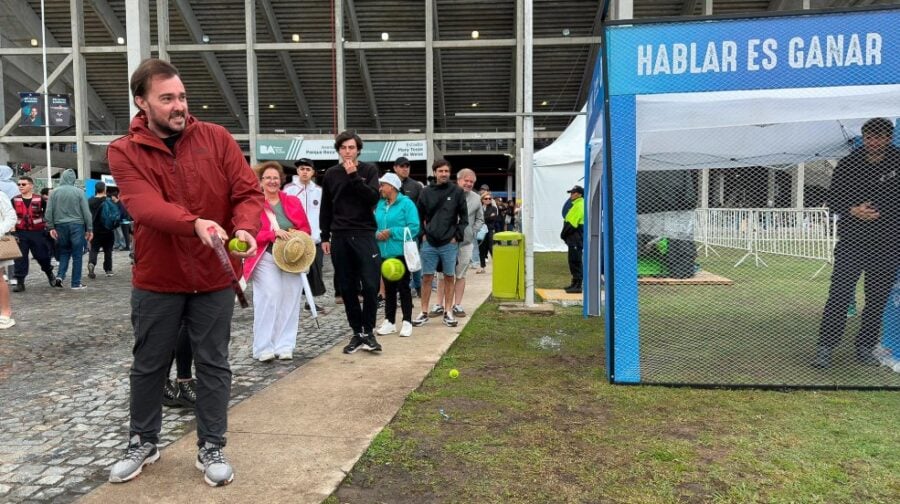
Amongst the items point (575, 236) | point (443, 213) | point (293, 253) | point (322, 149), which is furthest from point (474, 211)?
point (322, 149)

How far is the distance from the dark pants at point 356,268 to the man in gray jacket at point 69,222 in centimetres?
703

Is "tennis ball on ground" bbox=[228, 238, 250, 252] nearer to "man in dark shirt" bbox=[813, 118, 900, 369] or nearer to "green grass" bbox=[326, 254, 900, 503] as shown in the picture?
"green grass" bbox=[326, 254, 900, 503]

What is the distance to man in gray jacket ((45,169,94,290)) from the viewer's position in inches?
388

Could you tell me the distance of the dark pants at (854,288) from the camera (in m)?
4.39

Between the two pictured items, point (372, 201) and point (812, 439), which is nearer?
point (812, 439)

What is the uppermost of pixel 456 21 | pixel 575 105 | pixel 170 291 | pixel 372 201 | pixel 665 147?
pixel 456 21

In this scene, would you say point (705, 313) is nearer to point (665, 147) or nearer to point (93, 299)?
point (665, 147)

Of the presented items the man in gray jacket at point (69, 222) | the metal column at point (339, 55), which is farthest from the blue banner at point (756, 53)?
the metal column at point (339, 55)

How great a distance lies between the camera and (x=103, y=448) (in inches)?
125

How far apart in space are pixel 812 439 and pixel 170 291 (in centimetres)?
337

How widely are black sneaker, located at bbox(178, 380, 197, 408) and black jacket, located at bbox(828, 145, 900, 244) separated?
4.86 meters

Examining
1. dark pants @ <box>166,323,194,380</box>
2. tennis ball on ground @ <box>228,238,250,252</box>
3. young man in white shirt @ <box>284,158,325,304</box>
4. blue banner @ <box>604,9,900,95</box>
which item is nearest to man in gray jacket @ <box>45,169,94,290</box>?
young man in white shirt @ <box>284,158,325,304</box>

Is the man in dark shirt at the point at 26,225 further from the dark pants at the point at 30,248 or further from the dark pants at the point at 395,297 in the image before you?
the dark pants at the point at 395,297

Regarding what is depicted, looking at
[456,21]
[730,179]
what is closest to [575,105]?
[456,21]
